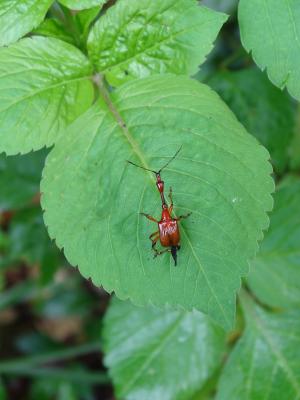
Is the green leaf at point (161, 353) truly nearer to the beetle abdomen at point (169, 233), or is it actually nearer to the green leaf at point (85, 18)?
the beetle abdomen at point (169, 233)

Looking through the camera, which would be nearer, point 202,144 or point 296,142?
point 202,144

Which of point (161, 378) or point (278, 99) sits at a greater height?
point (278, 99)

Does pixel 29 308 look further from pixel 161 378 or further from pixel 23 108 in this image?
pixel 23 108

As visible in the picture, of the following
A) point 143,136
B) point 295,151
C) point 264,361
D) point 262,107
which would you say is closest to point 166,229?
point 143,136

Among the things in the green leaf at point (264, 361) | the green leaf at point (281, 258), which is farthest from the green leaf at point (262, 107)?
the green leaf at point (264, 361)

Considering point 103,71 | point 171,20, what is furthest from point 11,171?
point 171,20

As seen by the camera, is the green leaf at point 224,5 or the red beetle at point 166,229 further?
the green leaf at point 224,5
